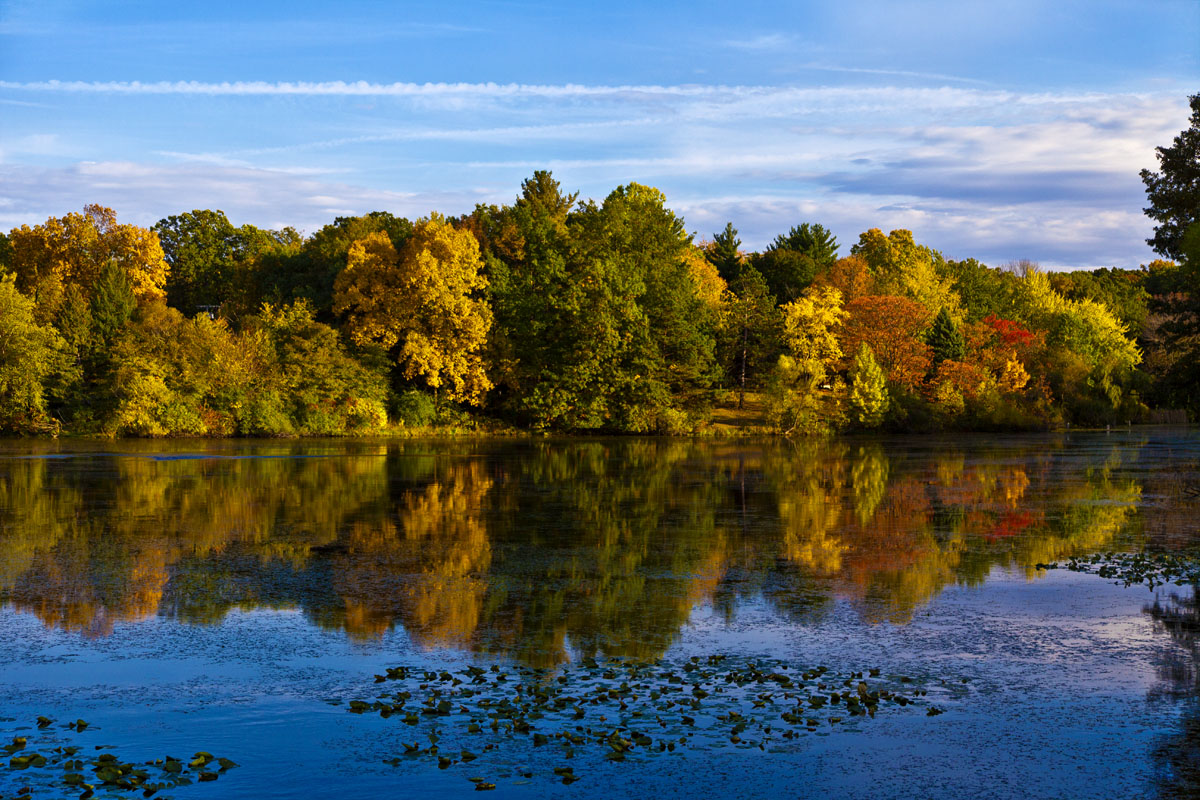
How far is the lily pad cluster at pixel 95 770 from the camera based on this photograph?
677cm

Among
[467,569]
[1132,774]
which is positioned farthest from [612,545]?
[1132,774]

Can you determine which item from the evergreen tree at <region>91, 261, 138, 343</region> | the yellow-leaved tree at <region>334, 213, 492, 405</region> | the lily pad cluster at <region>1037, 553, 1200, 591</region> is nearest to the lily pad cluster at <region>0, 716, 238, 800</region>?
the lily pad cluster at <region>1037, 553, 1200, 591</region>

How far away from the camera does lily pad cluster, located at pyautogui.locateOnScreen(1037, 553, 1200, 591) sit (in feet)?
45.9

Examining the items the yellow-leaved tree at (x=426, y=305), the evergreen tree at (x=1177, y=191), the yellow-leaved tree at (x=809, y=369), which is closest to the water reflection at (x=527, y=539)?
the evergreen tree at (x=1177, y=191)

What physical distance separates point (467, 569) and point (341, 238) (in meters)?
51.3

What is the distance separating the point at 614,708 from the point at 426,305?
158 feet

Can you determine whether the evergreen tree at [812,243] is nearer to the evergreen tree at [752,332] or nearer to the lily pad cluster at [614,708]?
the evergreen tree at [752,332]

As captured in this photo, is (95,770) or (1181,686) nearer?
(95,770)

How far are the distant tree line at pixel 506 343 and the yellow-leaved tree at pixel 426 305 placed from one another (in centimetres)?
13

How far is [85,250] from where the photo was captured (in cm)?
6294

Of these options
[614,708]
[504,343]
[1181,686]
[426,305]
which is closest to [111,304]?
[426,305]

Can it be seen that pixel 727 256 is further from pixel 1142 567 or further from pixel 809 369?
pixel 1142 567

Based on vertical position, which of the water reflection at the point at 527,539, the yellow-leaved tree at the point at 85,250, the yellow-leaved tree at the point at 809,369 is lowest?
the water reflection at the point at 527,539

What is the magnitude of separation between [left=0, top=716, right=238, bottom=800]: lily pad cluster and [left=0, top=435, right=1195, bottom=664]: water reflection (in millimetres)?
3594
